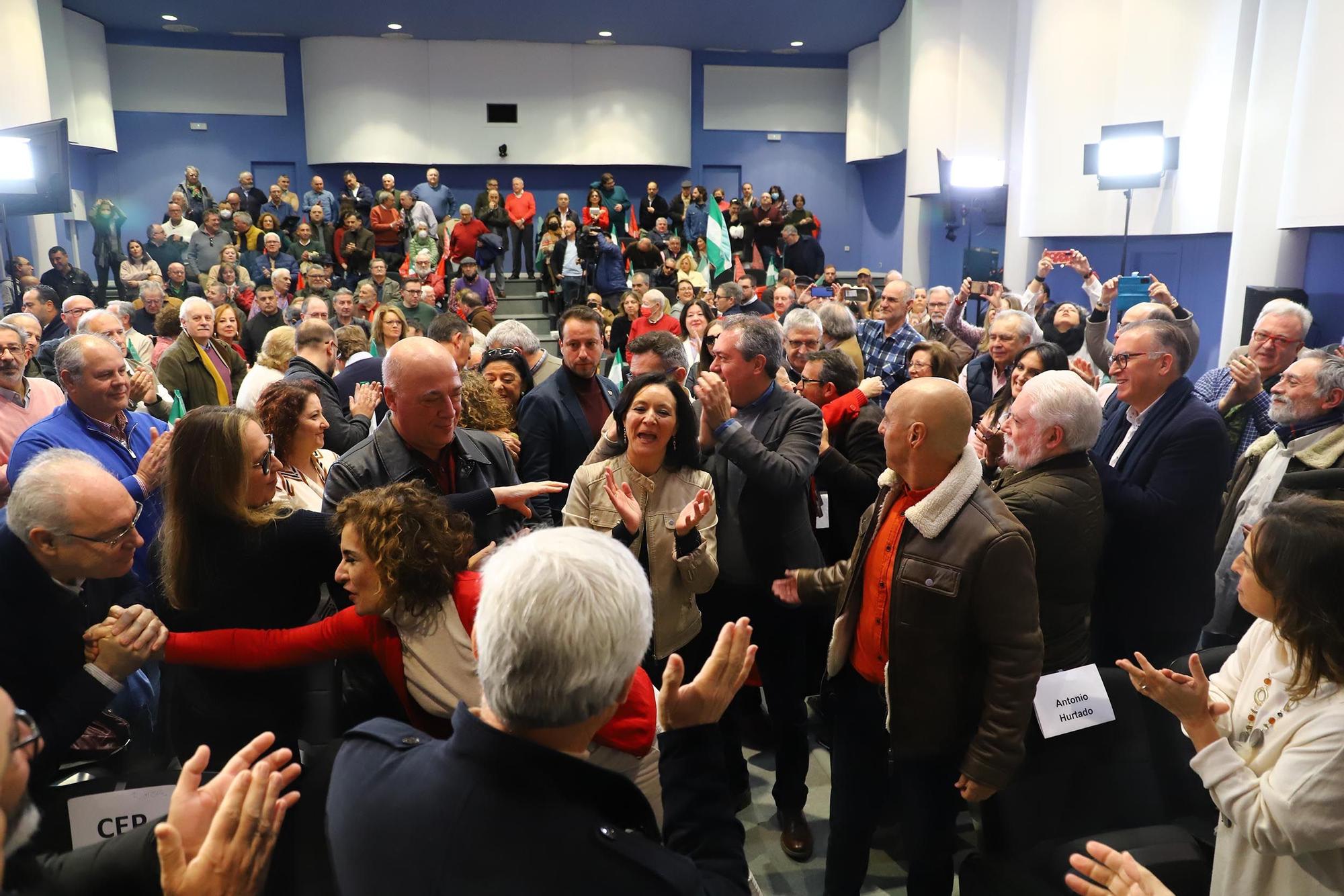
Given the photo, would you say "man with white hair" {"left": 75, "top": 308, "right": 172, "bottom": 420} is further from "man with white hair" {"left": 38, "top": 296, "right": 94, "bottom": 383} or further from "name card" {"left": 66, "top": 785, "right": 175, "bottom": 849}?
"name card" {"left": 66, "top": 785, "right": 175, "bottom": 849}

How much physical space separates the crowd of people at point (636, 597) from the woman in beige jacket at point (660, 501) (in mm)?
13

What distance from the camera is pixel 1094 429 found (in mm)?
2375

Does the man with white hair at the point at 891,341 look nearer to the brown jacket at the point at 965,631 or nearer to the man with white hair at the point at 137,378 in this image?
the brown jacket at the point at 965,631

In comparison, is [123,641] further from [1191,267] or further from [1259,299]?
[1191,267]

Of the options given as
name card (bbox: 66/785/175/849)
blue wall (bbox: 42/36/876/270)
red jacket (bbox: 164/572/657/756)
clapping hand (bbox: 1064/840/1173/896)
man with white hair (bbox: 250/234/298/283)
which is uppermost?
blue wall (bbox: 42/36/876/270)

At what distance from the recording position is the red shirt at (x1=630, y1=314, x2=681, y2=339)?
7.21 metres

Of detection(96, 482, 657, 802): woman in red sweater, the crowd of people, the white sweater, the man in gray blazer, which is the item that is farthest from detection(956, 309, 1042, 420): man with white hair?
detection(96, 482, 657, 802): woman in red sweater

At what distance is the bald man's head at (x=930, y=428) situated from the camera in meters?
2.08

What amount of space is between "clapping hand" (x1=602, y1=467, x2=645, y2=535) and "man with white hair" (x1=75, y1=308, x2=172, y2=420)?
2.36 m

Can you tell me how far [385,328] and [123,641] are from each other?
3.75 meters

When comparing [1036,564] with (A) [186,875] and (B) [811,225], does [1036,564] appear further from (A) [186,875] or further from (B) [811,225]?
(B) [811,225]

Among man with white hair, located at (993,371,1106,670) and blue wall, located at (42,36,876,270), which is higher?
blue wall, located at (42,36,876,270)

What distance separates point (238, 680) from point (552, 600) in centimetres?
128

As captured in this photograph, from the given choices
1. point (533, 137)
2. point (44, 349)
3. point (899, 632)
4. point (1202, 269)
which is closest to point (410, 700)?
point (899, 632)
